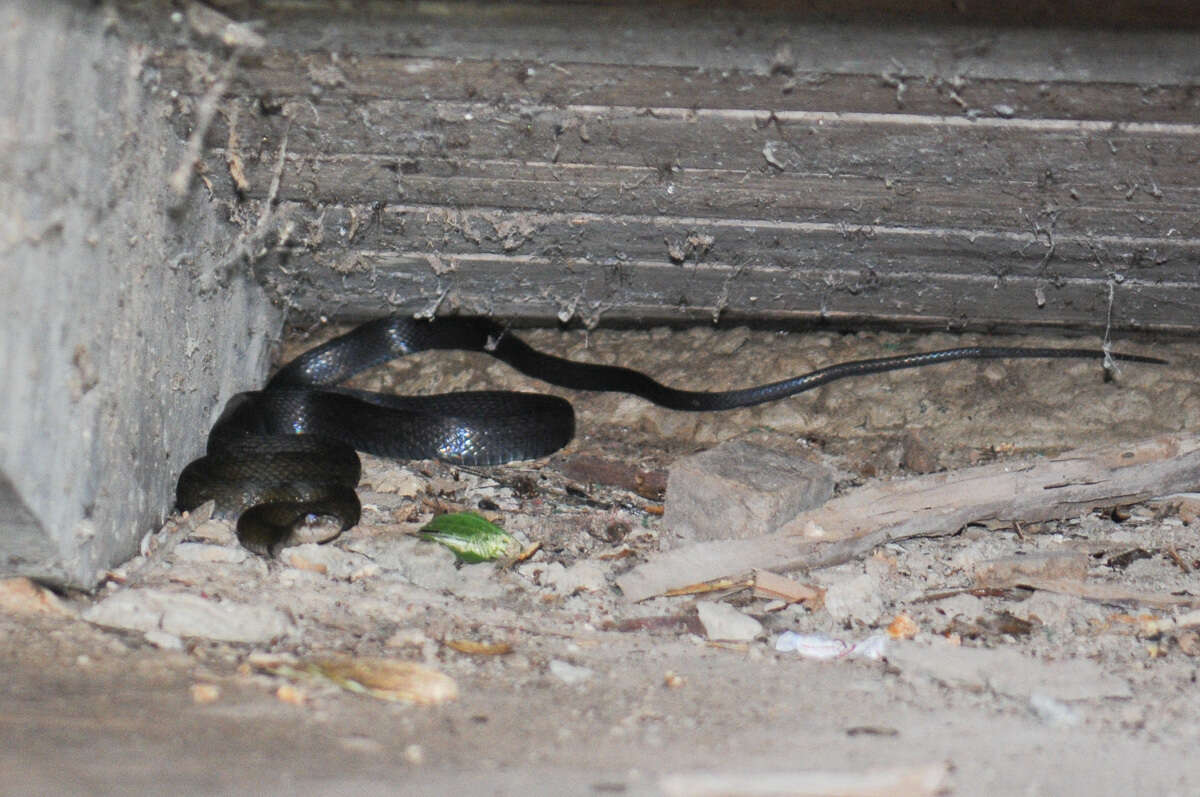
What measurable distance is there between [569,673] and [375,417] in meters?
2.56

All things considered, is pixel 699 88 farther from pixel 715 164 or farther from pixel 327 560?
pixel 327 560

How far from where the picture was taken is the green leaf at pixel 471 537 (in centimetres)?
347

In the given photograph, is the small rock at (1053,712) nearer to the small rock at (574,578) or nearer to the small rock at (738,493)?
the small rock at (738,493)

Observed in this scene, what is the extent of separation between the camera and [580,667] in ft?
8.55

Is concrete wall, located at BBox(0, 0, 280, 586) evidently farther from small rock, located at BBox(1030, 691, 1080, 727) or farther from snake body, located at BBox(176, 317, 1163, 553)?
small rock, located at BBox(1030, 691, 1080, 727)

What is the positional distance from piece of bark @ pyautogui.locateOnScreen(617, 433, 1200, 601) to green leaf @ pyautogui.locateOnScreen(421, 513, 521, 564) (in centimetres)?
47

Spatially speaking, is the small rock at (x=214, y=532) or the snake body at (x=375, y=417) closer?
→ the small rock at (x=214, y=532)

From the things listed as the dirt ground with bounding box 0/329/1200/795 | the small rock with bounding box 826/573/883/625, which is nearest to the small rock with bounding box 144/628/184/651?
the dirt ground with bounding box 0/329/1200/795

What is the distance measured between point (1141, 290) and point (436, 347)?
3.23 m

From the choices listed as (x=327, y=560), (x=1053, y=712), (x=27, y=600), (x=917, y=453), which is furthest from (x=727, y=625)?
(x=917, y=453)

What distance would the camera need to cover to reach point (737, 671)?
8.60 ft

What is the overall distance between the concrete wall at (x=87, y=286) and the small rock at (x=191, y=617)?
198 millimetres

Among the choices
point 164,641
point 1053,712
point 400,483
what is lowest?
point 400,483

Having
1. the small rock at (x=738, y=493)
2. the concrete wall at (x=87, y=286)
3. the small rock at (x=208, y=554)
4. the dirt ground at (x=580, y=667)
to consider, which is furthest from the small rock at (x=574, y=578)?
the concrete wall at (x=87, y=286)
